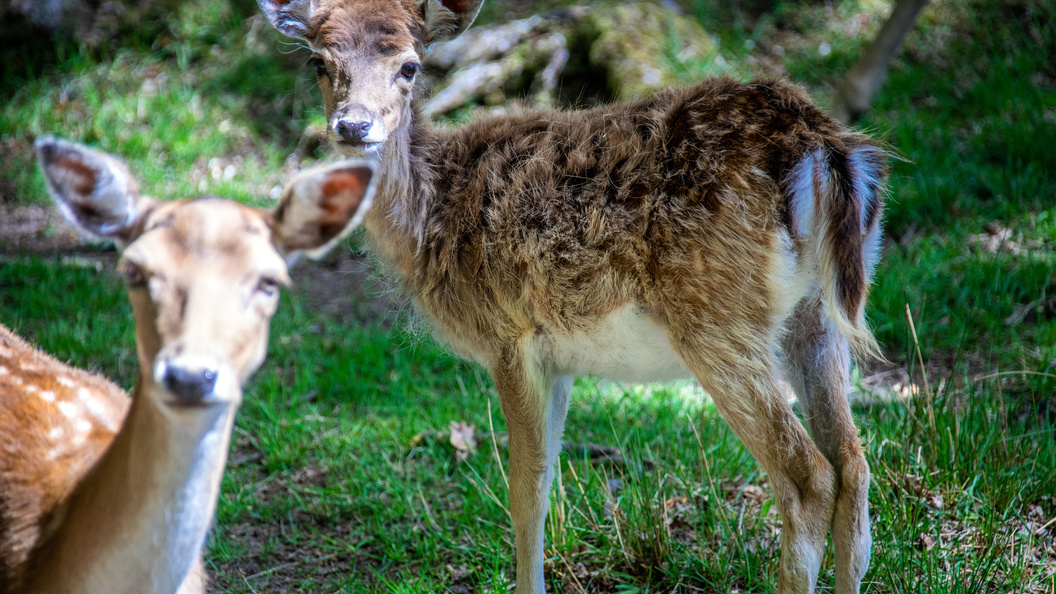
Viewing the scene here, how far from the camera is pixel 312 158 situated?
707 centimetres

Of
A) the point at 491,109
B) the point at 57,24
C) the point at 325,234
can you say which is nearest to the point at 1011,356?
the point at 325,234

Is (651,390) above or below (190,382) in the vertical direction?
below

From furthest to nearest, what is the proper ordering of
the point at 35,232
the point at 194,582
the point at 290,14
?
the point at 35,232 → the point at 290,14 → the point at 194,582

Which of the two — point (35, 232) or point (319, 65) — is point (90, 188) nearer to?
point (319, 65)

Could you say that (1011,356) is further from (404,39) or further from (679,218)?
(404,39)

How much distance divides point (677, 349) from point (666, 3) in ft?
17.7

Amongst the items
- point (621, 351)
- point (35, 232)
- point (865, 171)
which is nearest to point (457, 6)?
point (621, 351)

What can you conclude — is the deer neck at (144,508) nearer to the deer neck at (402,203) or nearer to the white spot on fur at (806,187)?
the deer neck at (402,203)

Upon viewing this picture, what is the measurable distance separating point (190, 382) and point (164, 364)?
57mm

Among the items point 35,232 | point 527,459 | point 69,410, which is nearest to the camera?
point 69,410

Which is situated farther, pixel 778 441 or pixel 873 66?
pixel 873 66

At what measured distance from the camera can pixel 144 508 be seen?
1.87m

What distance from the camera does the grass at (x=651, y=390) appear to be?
3.17 meters

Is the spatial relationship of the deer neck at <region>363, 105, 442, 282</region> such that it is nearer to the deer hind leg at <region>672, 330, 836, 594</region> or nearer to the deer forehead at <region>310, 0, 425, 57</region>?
the deer forehead at <region>310, 0, 425, 57</region>
